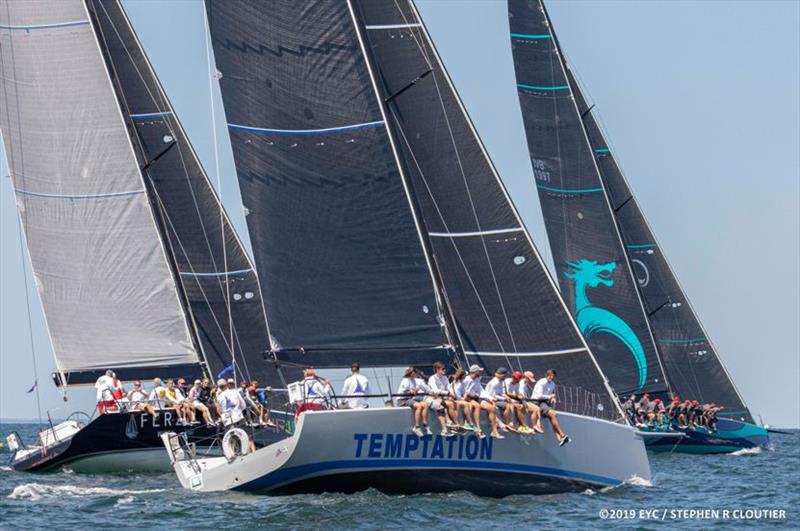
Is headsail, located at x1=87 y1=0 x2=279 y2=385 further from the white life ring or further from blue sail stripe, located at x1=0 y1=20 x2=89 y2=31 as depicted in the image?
the white life ring

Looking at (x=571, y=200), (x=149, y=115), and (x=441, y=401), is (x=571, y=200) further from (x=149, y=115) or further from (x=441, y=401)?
(x=441, y=401)

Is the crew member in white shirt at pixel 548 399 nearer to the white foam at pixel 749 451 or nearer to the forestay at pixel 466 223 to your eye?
the forestay at pixel 466 223

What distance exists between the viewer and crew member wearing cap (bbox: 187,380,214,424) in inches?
1164

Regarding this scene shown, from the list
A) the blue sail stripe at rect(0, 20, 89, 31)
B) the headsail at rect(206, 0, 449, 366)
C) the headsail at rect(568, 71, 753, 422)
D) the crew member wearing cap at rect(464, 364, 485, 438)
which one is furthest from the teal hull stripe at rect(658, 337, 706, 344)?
the crew member wearing cap at rect(464, 364, 485, 438)

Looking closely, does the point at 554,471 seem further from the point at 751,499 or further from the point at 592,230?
the point at 592,230

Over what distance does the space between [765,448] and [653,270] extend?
246 inches

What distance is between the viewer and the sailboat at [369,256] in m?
23.7

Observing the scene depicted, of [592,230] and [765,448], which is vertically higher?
[592,230]

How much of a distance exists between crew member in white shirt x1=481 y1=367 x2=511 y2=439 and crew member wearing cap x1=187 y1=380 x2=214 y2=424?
8.41 metres

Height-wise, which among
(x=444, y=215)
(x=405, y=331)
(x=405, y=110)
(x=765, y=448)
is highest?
(x=405, y=110)

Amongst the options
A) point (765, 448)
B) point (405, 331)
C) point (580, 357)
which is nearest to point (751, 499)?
point (580, 357)

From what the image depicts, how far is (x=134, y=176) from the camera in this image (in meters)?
33.6

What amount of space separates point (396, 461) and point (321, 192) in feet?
15.9

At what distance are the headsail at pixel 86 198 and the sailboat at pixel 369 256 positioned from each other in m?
8.87
